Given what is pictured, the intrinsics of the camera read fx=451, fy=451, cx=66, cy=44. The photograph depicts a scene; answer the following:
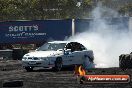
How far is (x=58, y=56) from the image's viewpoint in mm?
21125

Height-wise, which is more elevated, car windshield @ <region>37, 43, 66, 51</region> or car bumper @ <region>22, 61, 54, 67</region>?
car windshield @ <region>37, 43, 66, 51</region>

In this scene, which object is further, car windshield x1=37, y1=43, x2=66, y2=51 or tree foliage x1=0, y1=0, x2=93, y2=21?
tree foliage x1=0, y1=0, x2=93, y2=21

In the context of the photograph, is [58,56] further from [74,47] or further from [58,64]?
[74,47]

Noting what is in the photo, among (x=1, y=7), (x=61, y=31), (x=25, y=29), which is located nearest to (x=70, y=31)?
(x=61, y=31)

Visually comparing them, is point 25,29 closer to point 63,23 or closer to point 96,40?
point 63,23

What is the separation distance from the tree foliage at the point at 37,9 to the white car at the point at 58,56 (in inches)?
2681

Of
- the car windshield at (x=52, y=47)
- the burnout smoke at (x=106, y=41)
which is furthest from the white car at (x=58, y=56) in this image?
the burnout smoke at (x=106, y=41)

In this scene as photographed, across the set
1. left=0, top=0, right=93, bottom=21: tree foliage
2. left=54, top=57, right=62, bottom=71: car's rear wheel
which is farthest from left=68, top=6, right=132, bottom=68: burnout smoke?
left=0, top=0, right=93, bottom=21: tree foliage

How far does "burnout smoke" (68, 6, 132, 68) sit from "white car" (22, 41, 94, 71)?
92.4 inches

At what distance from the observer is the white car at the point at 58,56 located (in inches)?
817

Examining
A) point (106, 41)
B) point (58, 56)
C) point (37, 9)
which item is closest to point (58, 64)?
point (58, 56)

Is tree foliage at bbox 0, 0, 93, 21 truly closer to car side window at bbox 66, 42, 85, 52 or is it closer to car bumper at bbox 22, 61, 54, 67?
car side window at bbox 66, 42, 85, 52

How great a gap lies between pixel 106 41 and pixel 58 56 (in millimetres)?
13123

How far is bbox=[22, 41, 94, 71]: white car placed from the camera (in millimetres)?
20755
